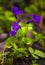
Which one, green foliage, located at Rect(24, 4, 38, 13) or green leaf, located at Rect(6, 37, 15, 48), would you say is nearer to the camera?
green leaf, located at Rect(6, 37, 15, 48)

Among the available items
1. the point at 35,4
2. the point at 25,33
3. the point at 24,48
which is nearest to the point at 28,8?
the point at 35,4

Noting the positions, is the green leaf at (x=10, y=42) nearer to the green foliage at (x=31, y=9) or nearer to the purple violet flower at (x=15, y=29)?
the purple violet flower at (x=15, y=29)

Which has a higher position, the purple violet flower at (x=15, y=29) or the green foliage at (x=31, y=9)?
the purple violet flower at (x=15, y=29)

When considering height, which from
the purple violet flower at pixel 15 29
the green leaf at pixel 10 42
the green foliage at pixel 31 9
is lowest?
the green foliage at pixel 31 9

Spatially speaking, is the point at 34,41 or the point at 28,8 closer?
the point at 34,41

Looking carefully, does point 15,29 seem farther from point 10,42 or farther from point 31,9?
point 31,9

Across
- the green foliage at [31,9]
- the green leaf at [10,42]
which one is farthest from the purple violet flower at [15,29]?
the green foliage at [31,9]

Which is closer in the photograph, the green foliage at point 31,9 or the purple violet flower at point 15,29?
the purple violet flower at point 15,29

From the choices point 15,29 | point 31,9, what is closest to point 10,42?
point 15,29

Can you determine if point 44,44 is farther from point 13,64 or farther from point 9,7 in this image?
point 9,7

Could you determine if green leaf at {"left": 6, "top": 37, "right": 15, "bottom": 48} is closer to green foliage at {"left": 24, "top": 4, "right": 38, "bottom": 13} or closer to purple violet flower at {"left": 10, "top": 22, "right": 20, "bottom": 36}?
purple violet flower at {"left": 10, "top": 22, "right": 20, "bottom": 36}

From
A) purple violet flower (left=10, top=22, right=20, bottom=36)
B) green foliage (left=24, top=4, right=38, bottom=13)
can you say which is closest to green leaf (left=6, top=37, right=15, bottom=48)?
purple violet flower (left=10, top=22, right=20, bottom=36)
